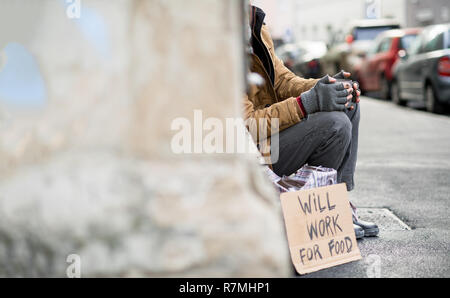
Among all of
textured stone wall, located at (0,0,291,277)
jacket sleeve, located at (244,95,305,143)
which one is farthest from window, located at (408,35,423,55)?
textured stone wall, located at (0,0,291,277)

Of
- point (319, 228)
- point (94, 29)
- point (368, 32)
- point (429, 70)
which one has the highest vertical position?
point (368, 32)

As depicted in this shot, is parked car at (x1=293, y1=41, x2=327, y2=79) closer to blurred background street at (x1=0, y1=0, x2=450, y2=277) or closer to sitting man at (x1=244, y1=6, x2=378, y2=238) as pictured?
sitting man at (x1=244, y1=6, x2=378, y2=238)

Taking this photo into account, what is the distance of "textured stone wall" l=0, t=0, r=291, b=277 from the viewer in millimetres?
2625

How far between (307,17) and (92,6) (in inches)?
1816

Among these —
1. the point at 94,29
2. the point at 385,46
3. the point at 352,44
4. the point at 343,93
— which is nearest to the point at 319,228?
the point at 343,93

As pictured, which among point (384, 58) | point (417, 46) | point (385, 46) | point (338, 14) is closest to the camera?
point (417, 46)

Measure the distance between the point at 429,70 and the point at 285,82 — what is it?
8.98 metres

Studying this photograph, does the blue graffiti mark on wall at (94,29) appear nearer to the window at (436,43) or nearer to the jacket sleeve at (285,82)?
the jacket sleeve at (285,82)

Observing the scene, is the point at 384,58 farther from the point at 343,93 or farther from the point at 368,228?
the point at 343,93

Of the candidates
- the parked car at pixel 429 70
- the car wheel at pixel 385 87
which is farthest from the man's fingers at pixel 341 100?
the car wheel at pixel 385 87

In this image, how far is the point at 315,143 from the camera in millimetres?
4008

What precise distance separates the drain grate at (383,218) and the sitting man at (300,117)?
0.77 m
